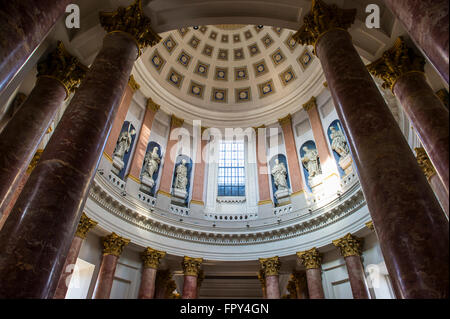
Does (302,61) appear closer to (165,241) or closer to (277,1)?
(277,1)

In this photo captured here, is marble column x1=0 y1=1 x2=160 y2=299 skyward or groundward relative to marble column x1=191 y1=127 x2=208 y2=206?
groundward

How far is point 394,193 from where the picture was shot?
3277 millimetres

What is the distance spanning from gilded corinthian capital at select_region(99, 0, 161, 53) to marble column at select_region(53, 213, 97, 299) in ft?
20.2

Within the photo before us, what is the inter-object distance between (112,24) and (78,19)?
1.24 meters

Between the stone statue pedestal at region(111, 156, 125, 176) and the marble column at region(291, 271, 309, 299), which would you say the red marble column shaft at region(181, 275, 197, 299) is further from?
the stone statue pedestal at region(111, 156, 125, 176)

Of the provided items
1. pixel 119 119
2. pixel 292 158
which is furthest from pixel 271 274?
pixel 119 119

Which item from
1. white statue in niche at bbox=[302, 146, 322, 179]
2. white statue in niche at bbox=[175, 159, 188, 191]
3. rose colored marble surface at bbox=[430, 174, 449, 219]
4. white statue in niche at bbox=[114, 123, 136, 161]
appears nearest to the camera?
rose colored marble surface at bbox=[430, 174, 449, 219]

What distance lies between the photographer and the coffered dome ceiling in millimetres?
16719

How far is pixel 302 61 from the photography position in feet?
55.4

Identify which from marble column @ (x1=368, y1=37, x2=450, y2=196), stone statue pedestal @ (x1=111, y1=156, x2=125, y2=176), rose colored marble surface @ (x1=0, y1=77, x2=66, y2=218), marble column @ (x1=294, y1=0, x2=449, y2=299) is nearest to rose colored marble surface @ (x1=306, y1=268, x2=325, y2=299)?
marble column @ (x1=368, y1=37, x2=450, y2=196)

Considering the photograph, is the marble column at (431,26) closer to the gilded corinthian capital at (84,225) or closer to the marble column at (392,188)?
the marble column at (392,188)

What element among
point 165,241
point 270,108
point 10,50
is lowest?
point 10,50

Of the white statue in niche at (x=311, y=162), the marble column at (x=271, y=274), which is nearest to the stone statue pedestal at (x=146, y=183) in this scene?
the marble column at (x=271, y=274)
